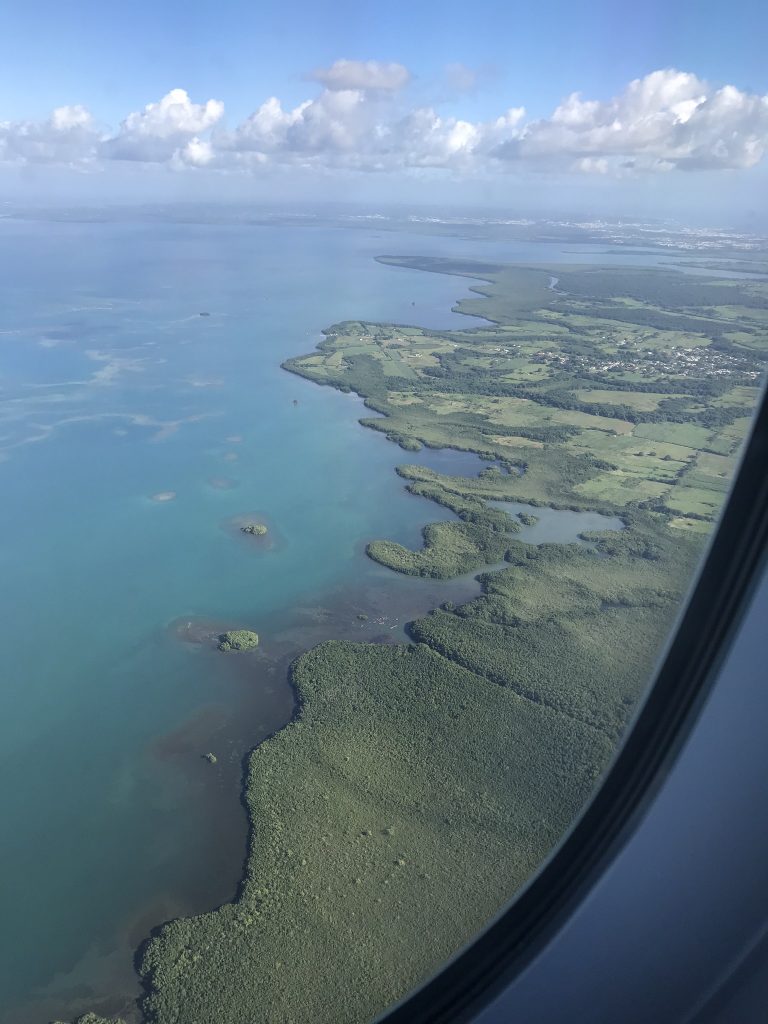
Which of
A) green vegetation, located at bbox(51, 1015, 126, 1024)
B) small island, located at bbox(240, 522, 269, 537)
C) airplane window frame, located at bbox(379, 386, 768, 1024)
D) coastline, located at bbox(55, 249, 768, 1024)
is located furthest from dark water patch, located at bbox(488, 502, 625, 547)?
airplane window frame, located at bbox(379, 386, 768, 1024)

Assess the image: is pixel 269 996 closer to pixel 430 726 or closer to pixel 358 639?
pixel 430 726

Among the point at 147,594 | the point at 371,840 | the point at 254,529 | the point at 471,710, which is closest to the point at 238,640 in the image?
the point at 147,594

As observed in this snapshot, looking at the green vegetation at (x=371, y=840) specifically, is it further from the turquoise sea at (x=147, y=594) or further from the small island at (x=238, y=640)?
the small island at (x=238, y=640)

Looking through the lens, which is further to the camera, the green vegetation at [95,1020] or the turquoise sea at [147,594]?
the turquoise sea at [147,594]

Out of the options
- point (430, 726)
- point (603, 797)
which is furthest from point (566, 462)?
point (603, 797)

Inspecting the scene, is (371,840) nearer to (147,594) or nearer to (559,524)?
(147,594)

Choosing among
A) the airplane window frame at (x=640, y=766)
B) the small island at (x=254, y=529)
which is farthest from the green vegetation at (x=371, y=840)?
the small island at (x=254, y=529)

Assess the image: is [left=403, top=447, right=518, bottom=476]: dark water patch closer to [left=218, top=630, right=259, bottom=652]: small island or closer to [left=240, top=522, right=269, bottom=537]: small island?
[left=240, top=522, right=269, bottom=537]: small island
